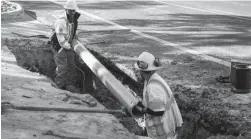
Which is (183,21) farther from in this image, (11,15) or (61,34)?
(61,34)

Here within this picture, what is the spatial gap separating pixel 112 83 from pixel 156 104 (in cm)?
203

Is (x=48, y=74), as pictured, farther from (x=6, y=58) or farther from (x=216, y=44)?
(x=216, y=44)

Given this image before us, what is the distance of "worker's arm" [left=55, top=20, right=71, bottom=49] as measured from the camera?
10.5 metres

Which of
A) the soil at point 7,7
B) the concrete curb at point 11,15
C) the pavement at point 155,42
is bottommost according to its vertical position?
the pavement at point 155,42

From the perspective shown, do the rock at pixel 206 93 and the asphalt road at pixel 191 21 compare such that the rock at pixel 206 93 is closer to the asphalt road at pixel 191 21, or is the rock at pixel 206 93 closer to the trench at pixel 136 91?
the trench at pixel 136 91

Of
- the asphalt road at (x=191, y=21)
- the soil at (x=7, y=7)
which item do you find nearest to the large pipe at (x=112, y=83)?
the asphalt road at (x=191, y=21)

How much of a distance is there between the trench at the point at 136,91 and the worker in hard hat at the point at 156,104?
1.50 m

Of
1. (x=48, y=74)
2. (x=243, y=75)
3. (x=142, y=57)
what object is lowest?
(x=48, y=74)

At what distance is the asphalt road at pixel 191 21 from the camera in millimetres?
12609

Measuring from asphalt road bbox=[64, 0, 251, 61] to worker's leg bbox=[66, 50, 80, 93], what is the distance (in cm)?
299

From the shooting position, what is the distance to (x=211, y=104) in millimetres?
8156

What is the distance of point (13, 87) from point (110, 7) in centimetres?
1159

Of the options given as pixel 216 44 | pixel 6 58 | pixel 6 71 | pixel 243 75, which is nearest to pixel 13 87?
pixel 6 71

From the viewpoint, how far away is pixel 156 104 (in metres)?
6.05
